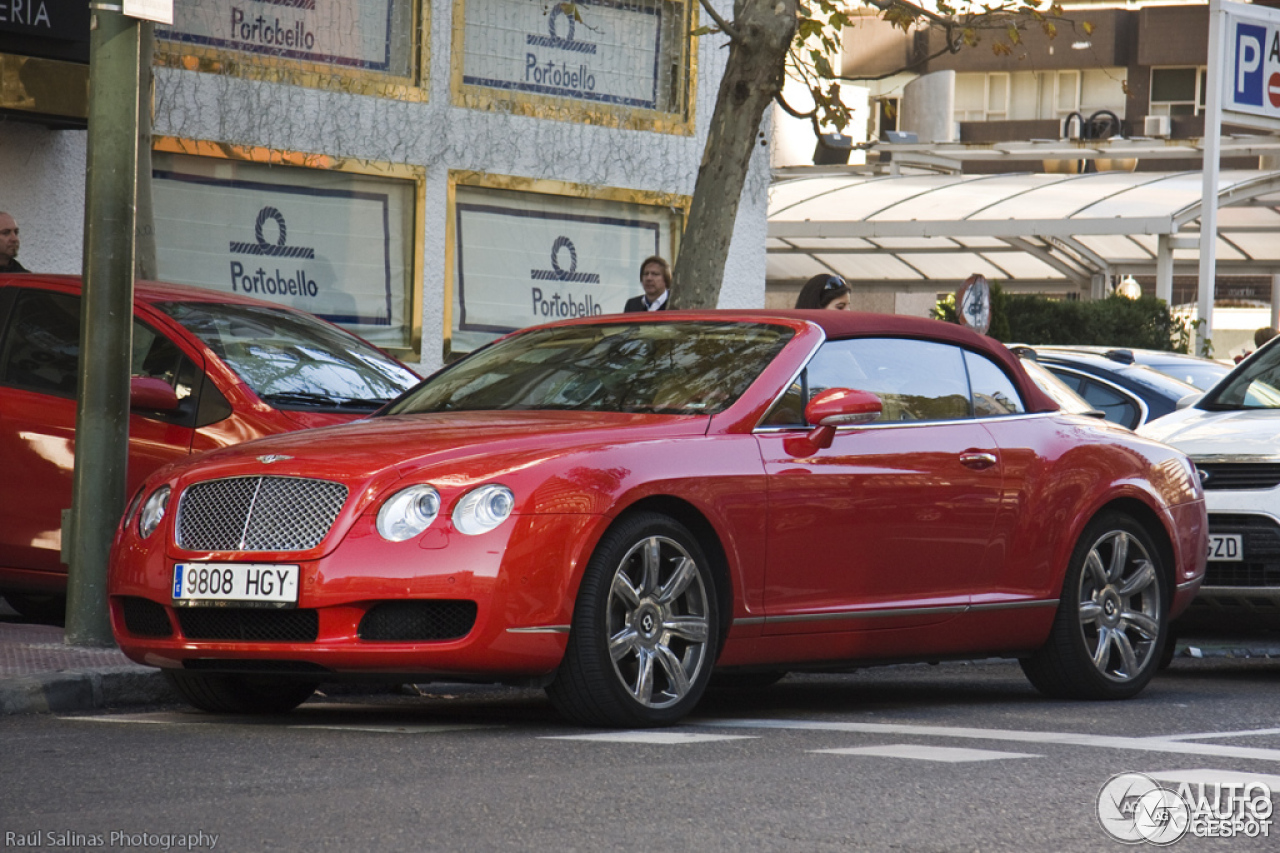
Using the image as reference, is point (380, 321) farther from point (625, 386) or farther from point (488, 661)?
point (488, 661)

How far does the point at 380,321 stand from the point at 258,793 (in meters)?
11.5

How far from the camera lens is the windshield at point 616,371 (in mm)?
7777

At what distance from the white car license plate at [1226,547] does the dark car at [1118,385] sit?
171 inches

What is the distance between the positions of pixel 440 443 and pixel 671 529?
80 centimetres

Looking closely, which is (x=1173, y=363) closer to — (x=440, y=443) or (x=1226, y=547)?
(x=1226, y=547)

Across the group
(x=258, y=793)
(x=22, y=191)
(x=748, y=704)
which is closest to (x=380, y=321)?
(x=22, y=191)

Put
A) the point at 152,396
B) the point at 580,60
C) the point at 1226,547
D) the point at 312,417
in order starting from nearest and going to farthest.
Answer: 1. the point at 152,396
2. the point at 312,417
3. the point at 1226,547
4. the point at 580,60

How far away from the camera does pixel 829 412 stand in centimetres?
761

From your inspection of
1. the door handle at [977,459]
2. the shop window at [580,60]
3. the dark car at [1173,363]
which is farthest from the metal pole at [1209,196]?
the door handle at [977,459]

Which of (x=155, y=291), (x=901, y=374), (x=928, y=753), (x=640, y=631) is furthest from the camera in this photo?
(x=155, y=291)

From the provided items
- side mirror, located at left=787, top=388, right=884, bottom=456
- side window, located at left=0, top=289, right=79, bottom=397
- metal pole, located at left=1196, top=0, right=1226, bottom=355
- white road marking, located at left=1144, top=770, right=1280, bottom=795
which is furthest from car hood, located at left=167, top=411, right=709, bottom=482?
metal pole, located at left=1196, top=0, right=1226, bottom=355

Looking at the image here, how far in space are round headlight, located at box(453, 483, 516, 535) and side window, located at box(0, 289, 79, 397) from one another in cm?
381

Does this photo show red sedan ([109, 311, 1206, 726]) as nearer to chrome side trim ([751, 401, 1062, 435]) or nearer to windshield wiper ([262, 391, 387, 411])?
chrome side trim ([751, 401, 1062, 435])

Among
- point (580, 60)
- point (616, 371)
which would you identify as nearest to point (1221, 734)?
point (616, 371)
